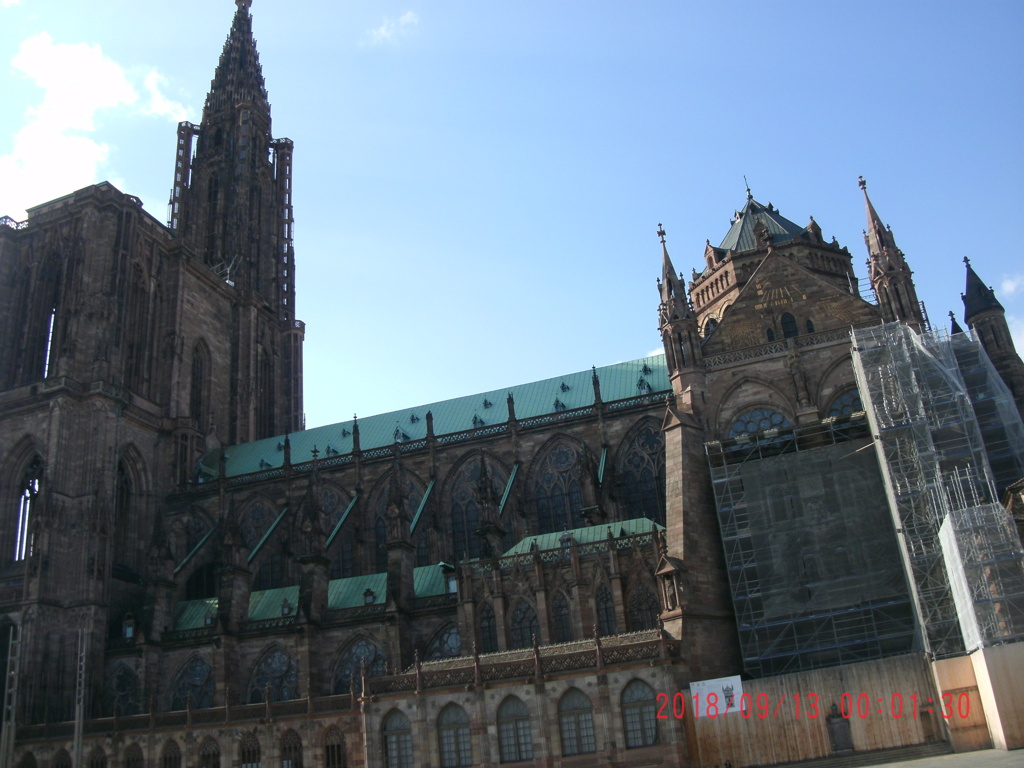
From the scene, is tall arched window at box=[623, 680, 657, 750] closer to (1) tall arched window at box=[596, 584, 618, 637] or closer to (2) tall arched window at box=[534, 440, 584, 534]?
(1) tall arched window at box=[596, 584, 618, 637]

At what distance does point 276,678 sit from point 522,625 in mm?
12311

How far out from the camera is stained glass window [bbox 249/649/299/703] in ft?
138

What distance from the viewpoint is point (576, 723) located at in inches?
1241

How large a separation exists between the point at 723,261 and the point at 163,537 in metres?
35.1

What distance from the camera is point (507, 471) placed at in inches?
1953

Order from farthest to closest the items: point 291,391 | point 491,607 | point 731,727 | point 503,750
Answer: point 291,391 < point 491,607 < point 503,750 < point 731,727

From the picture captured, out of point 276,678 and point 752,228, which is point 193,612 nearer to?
point 276,678

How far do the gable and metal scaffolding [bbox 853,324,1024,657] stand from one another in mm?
2575

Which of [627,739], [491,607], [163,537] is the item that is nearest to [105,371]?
[163,537]

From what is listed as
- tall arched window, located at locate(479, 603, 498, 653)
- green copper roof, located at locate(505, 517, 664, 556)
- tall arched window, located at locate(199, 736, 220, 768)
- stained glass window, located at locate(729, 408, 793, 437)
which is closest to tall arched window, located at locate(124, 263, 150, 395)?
tall arched window, located at locate(199, 736, 220, 768)

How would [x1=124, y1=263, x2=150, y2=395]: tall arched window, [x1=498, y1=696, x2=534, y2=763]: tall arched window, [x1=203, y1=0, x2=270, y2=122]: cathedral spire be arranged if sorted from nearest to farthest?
[x1=498, y1=696, x2=534, y2=763]: tall arched window → [x1=124, y1=263, x2=150, y2=395]: tall arched window → [x1=203, y1=0, x2=270, y2=122]: cathedral spire

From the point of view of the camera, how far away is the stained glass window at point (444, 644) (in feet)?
135

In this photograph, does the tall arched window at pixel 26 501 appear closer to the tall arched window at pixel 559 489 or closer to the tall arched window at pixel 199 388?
the tall arched window at pixel 199 388

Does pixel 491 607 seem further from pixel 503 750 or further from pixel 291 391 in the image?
pixel 291 391
